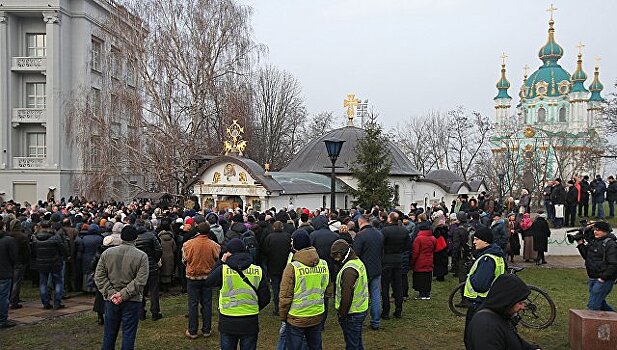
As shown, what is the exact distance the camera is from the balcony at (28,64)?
36.3 m

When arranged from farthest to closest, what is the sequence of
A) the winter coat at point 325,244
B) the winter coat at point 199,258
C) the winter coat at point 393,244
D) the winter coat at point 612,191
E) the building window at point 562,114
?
the building window at point 562,114, the winter coat at point 612,191, the winter coat at point 393,244, the winter coat at point 325,244, the winter coat at point 199,258

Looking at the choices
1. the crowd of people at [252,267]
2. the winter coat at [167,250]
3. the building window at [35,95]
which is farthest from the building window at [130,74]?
the winter coat at [167,250]

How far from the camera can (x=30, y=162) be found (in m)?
36.2

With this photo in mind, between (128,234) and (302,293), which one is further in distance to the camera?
(128,234)

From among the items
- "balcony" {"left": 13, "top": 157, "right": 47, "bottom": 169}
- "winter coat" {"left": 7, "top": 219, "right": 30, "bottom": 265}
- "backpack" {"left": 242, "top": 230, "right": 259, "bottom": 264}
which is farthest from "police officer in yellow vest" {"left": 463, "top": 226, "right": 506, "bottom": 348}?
"balcony" {"left": 13, "top": 157, "right": 47, "bottom": 169}

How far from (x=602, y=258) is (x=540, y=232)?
341 inches

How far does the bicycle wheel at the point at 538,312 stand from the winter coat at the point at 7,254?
9.13m

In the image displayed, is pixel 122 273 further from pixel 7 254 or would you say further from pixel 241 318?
pixel 7 254

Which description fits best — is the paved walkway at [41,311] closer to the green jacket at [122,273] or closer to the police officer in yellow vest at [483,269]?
the green jacket at [122,273]

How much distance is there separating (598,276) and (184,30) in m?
23.4

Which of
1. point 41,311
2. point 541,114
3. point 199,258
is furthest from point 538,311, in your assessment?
point 541,114

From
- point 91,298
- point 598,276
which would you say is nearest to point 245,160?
point 91,298

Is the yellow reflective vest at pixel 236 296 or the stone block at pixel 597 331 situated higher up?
the yellow reflective vest at pixel 236 296

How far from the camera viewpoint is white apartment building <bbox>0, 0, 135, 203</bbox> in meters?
35.9
